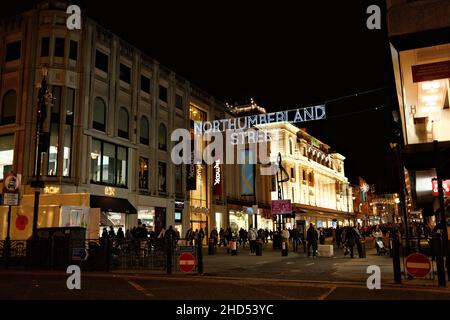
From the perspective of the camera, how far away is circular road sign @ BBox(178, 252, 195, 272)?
47.3 feet

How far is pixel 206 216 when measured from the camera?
40.0 meters

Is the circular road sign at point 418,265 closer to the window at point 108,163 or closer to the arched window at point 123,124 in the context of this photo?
the window at point 108,163

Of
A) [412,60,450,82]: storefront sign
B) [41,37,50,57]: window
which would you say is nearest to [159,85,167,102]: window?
[41,37,50,57]: window

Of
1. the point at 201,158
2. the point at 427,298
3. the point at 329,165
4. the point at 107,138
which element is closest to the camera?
the point at 427,298

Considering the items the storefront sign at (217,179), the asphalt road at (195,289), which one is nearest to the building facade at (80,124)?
the storefront sign at (217,179)

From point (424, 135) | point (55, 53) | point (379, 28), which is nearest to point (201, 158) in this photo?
point (55, 53)

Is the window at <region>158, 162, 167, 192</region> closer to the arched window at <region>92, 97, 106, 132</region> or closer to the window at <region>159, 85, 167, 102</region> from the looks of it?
the window at <region>159, 85, 167, 102</region>

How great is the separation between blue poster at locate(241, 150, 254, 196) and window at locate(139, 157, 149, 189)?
1640 centimetres

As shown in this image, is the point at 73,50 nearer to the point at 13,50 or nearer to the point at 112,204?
the point at 13,50

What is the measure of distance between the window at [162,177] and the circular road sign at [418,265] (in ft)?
79.9

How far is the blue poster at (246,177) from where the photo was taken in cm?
4762

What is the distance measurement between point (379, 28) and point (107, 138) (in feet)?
70.9
